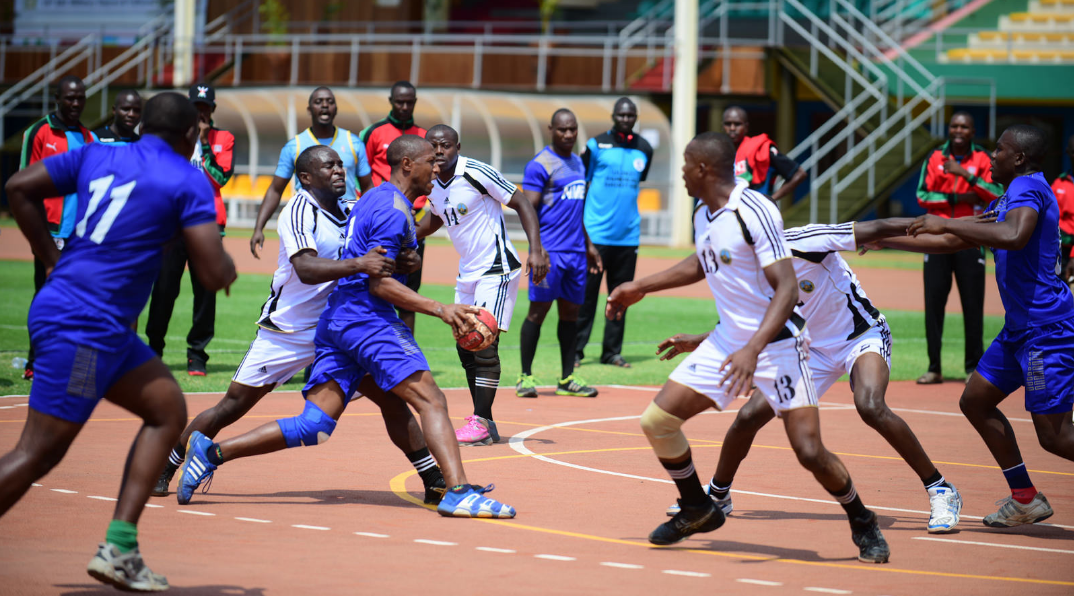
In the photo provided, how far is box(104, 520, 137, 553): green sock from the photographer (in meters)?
5.25

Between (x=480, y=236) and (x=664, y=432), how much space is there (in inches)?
150

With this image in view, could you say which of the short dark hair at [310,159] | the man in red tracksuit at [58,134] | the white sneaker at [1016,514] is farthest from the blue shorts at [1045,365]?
the man in red tracksuit at [58,134]

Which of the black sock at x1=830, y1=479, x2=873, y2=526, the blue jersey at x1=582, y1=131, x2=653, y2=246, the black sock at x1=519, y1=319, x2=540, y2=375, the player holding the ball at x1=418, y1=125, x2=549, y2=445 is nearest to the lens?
the black sock at x1=830, y1=479, x2=873, y2=526

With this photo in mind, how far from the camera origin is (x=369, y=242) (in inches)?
280

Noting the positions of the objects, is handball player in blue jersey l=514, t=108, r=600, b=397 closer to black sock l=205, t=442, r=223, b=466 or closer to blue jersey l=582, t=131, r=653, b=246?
blue jersey l=582, t=131, r=653, b=246

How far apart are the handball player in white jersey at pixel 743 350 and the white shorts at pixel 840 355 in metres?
0.96

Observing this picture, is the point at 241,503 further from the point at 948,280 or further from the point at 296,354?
the point at 948,280

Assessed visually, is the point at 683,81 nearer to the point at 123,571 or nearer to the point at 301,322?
the point at 301,322

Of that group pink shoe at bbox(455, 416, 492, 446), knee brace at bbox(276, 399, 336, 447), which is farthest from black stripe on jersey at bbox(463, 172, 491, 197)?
knee brace at bbox(276, 399, 336, 447)

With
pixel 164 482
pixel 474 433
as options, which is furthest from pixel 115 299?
pixel 474 433

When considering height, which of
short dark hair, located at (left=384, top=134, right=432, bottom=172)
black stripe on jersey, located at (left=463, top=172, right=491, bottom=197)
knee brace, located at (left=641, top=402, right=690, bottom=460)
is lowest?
knee brace, located at (left=641, top=402, right=690, bottom=460)

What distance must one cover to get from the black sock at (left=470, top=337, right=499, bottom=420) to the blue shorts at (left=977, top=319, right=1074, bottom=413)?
383 centimetres

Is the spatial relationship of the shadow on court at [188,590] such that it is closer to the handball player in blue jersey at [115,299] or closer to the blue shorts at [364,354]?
the handball player in blue jersey at [115,299]

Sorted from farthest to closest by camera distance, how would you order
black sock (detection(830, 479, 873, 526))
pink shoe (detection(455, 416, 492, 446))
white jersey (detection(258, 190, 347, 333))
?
pink shoe (detection(455, 416, 492, 446))
white jersey (detection(258, 190, 347, 333))
black sock (detection(830, 479, 873, 526))
